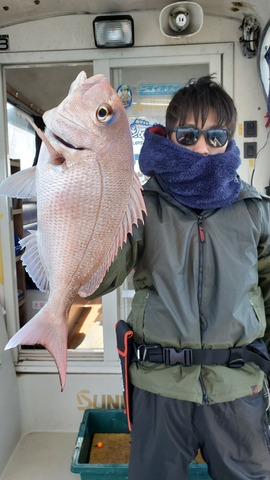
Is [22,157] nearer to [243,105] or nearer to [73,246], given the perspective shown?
[243,105]

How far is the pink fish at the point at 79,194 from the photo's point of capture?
39.8 inches

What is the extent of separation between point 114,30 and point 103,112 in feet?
6.90

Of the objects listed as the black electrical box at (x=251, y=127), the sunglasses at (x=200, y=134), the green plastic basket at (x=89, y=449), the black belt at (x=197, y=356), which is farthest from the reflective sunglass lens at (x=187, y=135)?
the green plastic basket at (x=89, y=449)

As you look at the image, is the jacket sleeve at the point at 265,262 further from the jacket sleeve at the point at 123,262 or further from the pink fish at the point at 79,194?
the pink fish at the point at 79,194

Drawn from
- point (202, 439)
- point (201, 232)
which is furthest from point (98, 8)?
point (202, 439)

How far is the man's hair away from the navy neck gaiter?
93 millimetres

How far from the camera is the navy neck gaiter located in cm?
139

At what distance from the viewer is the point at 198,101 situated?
1.44m

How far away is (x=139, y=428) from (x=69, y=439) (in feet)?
6.61

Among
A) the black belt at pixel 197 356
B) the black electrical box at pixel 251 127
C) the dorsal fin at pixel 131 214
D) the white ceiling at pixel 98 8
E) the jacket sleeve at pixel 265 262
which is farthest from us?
the black electrical box at pixel 251 127

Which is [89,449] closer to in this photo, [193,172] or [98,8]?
[193,172]

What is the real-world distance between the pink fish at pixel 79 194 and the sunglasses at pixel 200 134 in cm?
Result: 40

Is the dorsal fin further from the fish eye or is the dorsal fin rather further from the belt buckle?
the belt buckle

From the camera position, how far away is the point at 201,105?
4.71ft
